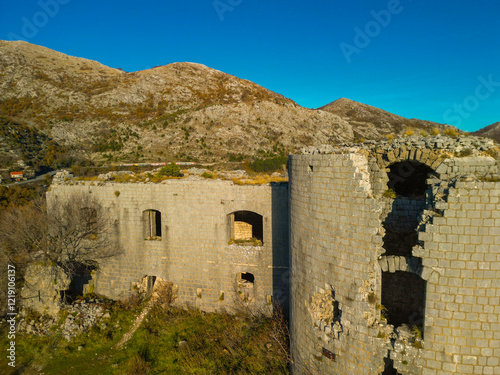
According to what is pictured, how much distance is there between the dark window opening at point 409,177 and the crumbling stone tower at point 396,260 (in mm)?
50

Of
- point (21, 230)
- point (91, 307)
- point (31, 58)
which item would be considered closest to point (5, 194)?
point (21, 230)

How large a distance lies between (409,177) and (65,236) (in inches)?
536

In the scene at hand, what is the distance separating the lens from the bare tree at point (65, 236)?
12.3 metres

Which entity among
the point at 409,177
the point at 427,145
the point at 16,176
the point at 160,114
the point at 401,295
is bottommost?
the point at 401,295

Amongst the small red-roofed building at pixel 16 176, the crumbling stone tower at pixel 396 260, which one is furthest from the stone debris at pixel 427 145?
the small red-roofed building at pixel 16 176

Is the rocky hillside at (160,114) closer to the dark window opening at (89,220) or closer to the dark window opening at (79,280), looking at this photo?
the dark window opening at (89,220)

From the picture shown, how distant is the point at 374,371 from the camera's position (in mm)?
5453

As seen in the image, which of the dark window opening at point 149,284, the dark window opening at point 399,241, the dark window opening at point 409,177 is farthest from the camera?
the dark window opening at point 149,284

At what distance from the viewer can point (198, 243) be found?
11930mm

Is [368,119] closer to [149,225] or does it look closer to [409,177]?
[409,177]

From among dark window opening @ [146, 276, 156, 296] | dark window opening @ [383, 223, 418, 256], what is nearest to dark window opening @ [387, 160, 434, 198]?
dark window opening @ [383, 223, 418, 256]

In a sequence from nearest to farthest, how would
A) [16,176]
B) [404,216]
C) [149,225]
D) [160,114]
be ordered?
[404,216], [149,225], [16,176], [160,114]

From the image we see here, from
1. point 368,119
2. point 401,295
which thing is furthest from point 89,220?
point 368,119

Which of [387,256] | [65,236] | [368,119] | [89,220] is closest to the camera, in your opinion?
[387,256]
